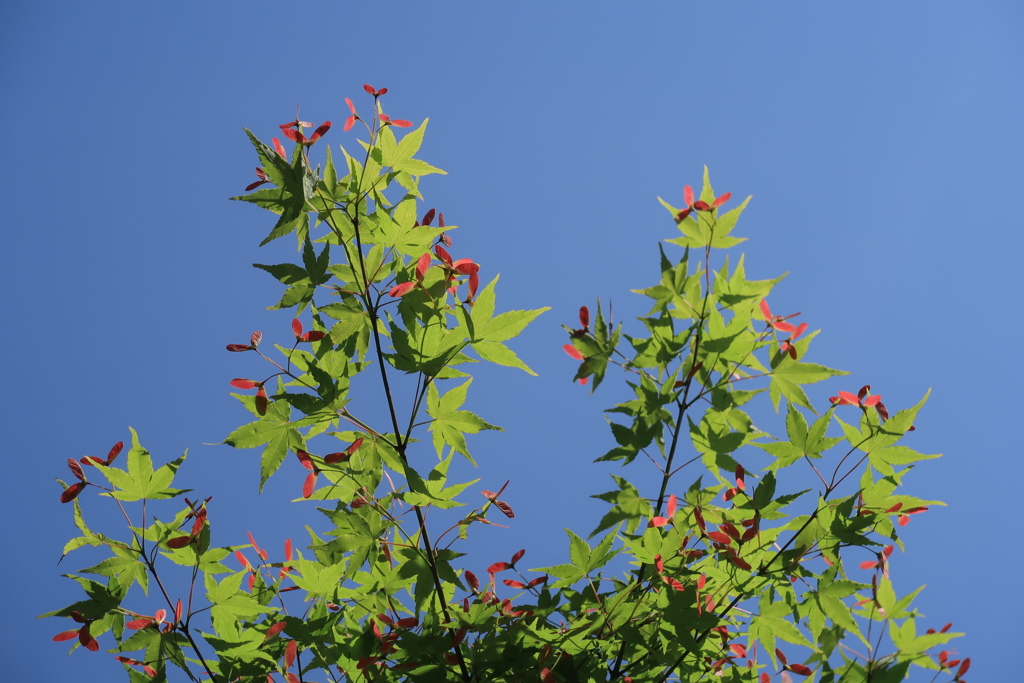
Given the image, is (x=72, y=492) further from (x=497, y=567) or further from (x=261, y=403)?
(x=497, y=567)

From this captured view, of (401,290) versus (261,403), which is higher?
(401,290)

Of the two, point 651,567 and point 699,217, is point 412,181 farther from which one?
point 651,567

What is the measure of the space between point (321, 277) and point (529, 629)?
118 cm

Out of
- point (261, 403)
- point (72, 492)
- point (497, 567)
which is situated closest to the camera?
point (261, 403)

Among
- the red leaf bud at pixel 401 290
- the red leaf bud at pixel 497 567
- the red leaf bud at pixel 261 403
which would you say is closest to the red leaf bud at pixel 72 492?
the red leaf bud at pixel 261 403

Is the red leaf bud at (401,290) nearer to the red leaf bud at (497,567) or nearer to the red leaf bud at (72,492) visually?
the red leaf bud at (497,567)

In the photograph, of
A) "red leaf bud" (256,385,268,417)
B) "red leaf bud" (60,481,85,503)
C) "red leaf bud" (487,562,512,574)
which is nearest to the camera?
"red leaf bud" (256,385,268,417)

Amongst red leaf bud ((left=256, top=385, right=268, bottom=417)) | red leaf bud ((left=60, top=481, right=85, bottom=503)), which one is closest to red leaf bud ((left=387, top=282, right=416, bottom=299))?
red leaf bud ((left=256, top=385, right=268, bottom=417))

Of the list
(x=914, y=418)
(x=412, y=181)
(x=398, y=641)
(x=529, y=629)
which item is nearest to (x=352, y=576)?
(x=398, y=641)

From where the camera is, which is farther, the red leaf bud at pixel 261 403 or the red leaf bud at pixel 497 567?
the red leaf bud at pixel 497 567

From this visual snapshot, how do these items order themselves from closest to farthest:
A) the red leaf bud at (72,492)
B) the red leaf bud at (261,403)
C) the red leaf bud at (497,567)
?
the red leaf bud at (261,403) < the red leaf bud at (72,492) < the red leaf bud at (497,567)

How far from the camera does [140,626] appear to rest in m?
1.99

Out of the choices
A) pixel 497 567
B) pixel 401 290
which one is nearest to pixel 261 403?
pixel 401 290

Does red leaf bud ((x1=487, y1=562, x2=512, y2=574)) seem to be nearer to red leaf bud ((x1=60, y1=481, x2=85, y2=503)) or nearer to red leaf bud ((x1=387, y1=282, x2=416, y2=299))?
red leaf bud ((x1=387, y1=282, x2=416, y2=299))
